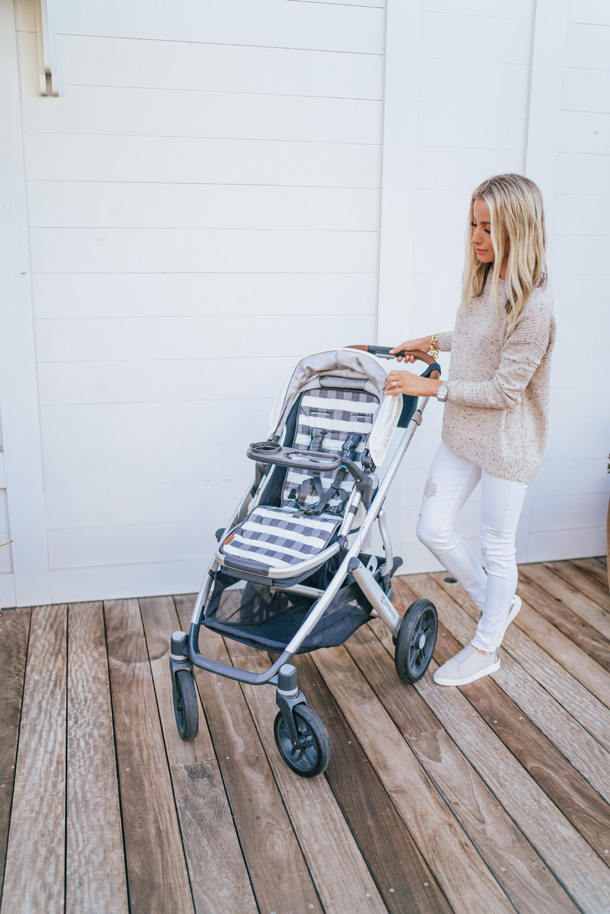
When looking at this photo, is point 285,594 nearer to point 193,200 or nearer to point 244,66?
point 193,200

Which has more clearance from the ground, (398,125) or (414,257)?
(398,125)

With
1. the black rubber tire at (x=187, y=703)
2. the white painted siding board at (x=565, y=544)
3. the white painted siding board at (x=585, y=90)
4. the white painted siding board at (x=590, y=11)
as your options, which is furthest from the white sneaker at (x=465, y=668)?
the white painted siding board at (x=590, y=11)

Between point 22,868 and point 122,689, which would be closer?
point 22,868

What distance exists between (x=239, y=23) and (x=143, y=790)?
8.35 ft

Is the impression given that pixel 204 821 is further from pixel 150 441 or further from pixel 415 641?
pixel 150 441

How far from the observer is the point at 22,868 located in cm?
179

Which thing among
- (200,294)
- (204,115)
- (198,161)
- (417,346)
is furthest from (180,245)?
(417,346)

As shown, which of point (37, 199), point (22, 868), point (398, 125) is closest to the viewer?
point (22, 868)

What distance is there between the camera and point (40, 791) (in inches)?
80.4

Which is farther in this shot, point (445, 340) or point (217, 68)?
point (217, 68)

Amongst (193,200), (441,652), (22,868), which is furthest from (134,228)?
(22,868)

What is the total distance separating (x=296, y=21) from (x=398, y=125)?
0.52 metres

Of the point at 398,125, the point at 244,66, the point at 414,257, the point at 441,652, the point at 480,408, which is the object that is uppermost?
the point at 244,66

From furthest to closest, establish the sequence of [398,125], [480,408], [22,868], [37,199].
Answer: [398,125], [37,199], [480,408], [22,868]
